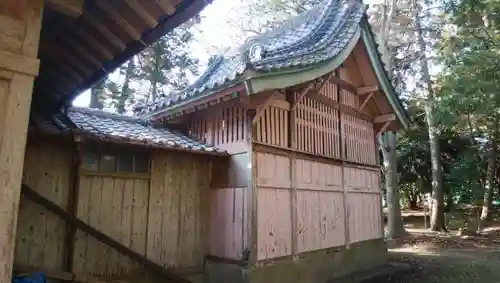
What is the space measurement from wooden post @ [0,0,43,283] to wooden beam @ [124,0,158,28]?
2.22 ft

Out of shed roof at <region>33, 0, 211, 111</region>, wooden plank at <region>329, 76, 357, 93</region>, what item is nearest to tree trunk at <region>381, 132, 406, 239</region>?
wooden plank at <region>329, 76, 357, 93</region>

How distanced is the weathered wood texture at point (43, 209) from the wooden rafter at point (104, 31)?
269 centimetres

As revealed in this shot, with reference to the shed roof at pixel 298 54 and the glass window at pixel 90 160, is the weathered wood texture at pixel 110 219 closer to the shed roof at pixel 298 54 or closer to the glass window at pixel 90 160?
the glass window at pixel 90 160

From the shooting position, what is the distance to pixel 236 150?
694 centimetres

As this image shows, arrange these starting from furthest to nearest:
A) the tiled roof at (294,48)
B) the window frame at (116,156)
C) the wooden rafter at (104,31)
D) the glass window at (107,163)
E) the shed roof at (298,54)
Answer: the tiled roof at (294,48)
the shed roof at (298,54)
the glass window at (107,163)
the window frame at (116,156)
the wooden rafter at (104,31)

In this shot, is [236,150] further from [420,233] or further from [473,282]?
[420,233]

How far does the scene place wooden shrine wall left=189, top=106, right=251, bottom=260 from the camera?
671cm

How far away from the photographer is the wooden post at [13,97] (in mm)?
2371

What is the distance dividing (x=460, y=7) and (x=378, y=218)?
6705 millimetres

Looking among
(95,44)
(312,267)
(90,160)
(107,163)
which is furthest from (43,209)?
(312,267)

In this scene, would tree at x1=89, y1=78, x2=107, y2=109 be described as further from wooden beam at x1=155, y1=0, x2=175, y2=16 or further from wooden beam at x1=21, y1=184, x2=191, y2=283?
wooden beam at x1=155, y1=0, x2=175, y2=16

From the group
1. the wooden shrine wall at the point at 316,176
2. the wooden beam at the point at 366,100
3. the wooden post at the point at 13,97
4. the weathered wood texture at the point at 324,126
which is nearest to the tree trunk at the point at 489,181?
the wooden shrine wall at the point at 316,176

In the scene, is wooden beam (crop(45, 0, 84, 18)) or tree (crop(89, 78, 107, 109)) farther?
tree (crop(89, 78, 107, 109))

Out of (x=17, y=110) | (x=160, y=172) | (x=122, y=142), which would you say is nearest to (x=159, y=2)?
(x=17, y=110)
